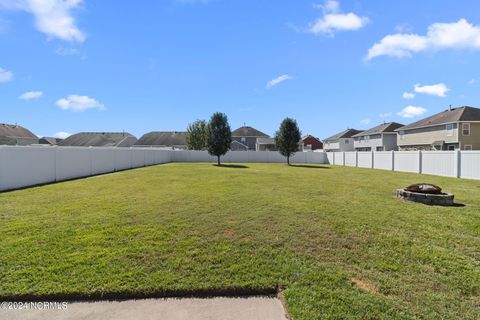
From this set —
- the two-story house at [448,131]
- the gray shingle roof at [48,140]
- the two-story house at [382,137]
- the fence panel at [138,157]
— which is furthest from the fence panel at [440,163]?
the gray shingle roof at [48,140]

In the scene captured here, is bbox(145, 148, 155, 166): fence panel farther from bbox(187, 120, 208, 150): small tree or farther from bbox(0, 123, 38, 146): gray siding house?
bbox(0, 123, 38, 146): gray siding house

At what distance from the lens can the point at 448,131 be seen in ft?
103

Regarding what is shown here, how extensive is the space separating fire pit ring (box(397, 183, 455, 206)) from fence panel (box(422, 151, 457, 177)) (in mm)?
11054

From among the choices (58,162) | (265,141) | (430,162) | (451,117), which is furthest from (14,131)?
(451,117)

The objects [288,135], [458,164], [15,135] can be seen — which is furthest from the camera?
[15,135]

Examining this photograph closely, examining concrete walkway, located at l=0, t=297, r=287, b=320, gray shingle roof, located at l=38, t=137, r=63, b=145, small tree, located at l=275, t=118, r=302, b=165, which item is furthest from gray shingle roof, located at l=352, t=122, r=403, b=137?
gray shingle roof, located at l=38, t=137, r=63, b=145

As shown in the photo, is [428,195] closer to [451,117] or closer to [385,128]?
[451,117]

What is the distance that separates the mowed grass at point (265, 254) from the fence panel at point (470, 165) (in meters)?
10.4

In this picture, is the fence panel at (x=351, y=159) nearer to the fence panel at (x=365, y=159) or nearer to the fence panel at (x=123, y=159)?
the fence panel at (x=365, y=159)

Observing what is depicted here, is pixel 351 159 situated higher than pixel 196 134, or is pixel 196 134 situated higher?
pixel 196 134

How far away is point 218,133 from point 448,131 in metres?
24.2

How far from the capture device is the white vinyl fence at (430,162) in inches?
630

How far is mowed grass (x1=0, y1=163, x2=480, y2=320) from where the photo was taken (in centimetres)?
333

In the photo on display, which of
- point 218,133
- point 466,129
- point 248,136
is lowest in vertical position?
point 218,133
